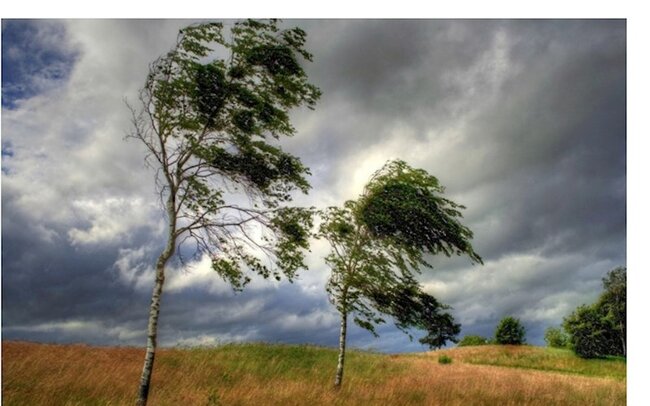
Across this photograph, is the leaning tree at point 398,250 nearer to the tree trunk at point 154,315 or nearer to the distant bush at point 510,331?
the tree trunk at point 154,315

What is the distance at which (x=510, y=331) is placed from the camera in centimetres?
4097

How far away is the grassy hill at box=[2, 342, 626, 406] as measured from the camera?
9.20 metres

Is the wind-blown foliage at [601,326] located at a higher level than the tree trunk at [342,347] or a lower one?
lower

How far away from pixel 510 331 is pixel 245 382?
3577cm

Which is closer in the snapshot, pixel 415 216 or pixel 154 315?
pixel 154 315

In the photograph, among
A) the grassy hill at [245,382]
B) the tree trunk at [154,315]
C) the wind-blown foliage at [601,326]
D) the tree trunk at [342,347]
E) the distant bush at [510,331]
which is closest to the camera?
the tree trunk at [154,315]

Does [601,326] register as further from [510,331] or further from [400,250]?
[400,250]

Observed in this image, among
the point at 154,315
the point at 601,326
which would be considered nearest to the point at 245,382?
the point at 154,315

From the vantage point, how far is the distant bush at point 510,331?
4069 centimetres

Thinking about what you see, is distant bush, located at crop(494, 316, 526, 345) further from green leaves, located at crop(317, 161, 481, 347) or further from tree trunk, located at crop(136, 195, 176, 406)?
tree trunk, located at crop(136, 195, 176, 406)

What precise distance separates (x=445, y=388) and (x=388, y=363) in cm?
680

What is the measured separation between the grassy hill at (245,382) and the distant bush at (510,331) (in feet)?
83.5

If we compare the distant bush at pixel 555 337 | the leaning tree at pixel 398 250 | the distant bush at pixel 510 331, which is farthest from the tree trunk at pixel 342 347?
the distant bush at pixel 555 337

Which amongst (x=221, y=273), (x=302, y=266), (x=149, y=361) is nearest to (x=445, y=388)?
(x=302, y=266)
